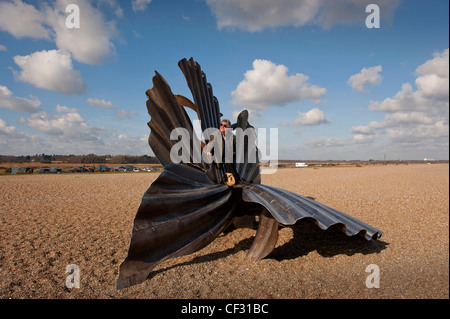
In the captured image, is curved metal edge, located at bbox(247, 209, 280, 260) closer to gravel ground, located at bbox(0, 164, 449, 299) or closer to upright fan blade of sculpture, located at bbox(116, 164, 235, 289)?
gravel ground, located at bbox(0, 164, 449, 299)

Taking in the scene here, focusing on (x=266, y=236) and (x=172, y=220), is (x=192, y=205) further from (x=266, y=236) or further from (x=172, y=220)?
(x=266, y=236)

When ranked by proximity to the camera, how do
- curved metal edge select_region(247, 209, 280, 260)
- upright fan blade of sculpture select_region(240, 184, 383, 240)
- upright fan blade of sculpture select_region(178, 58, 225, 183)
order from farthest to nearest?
upright fan blade of sculpture select_region(178, 58, 225, 183)
curved metal edge select_region(247, 209, 280, 260)
upright fan blade of sculpture select_region(240, 184, 383, 240)

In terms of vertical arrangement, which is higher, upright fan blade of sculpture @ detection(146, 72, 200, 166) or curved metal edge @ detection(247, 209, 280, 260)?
upright fan blade of sculpture @ detection(146, 72, 200, 166)

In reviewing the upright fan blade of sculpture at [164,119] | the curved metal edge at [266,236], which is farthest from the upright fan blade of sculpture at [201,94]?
the curved metal edge at [266,236]

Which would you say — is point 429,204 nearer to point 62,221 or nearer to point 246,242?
point 246,242

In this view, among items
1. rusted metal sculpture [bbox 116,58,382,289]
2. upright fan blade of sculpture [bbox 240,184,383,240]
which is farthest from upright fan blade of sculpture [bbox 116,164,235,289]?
upright fan blade of sculpture [bbox 240,184,383,240]

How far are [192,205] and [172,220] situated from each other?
0.50 meters

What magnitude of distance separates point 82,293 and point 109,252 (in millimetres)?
1932

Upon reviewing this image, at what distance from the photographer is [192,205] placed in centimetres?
497

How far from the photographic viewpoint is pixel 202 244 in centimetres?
490

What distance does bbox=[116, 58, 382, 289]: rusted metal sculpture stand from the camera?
4.34 meters

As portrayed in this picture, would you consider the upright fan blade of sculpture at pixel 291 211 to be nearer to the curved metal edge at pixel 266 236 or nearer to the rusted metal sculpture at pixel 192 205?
the rusted metal sculpture at pixel 192 205

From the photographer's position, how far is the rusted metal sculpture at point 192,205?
4.34 metres
